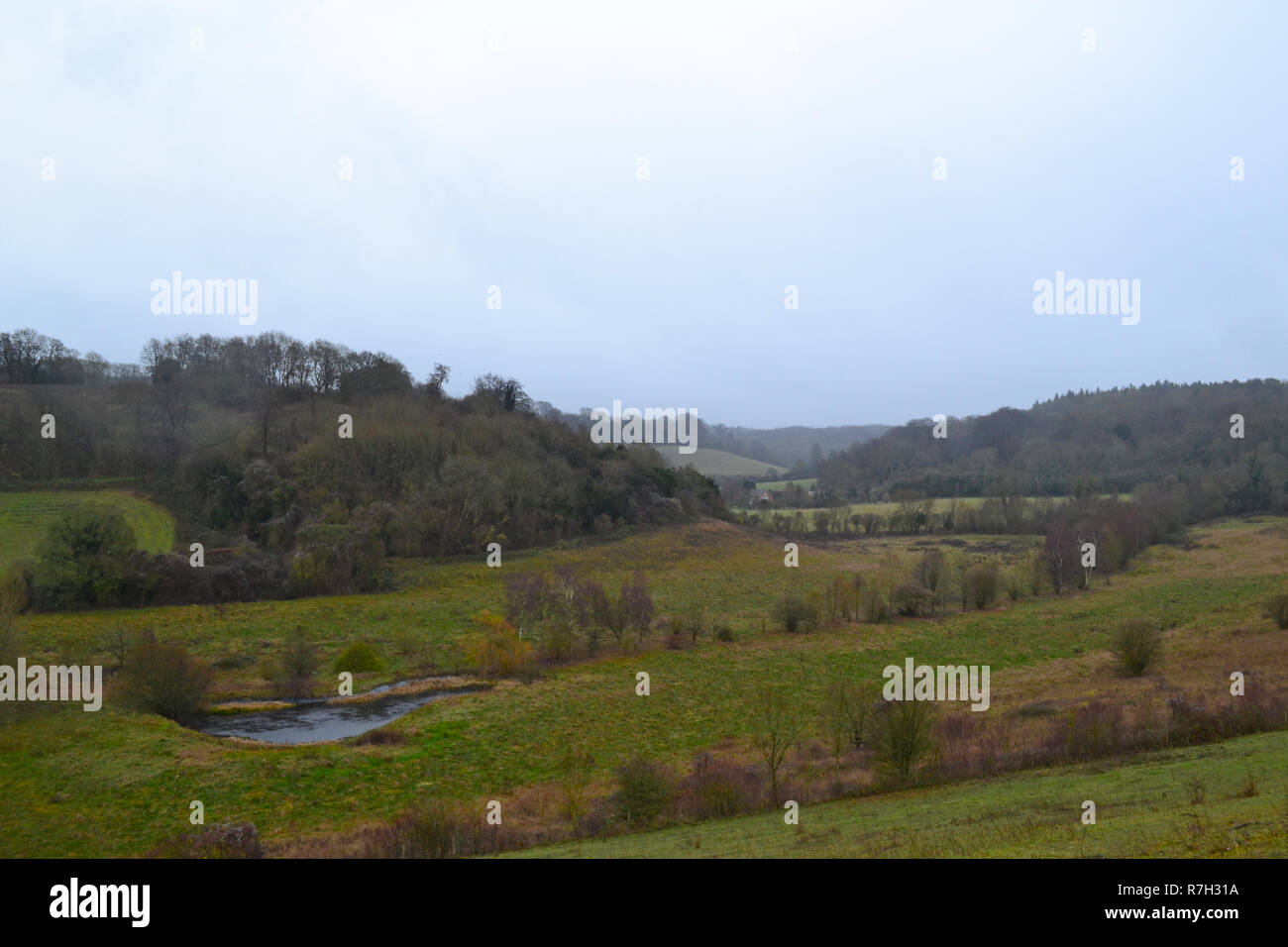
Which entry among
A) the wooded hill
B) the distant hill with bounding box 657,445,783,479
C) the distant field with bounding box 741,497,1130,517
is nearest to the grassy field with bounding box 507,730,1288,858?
the wooded hill

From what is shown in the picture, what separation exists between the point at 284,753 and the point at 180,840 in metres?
6.91

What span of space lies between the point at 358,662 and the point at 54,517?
34690 millimetres

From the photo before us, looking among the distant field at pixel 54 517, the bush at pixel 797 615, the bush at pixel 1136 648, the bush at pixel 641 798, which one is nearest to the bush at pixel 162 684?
the bush at pixel 641 798

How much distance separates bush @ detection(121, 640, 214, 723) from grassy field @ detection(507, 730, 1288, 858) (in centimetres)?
1978

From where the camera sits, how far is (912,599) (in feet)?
164

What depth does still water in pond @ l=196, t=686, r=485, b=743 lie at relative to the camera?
26.7 meters

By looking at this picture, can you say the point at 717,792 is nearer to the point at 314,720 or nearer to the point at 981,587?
the point at 314,720

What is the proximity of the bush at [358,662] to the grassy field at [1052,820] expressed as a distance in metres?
22.3

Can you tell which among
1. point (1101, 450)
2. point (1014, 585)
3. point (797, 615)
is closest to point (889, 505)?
point (1101, 450)

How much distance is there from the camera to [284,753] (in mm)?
23516

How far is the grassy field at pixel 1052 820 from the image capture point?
992 cm
